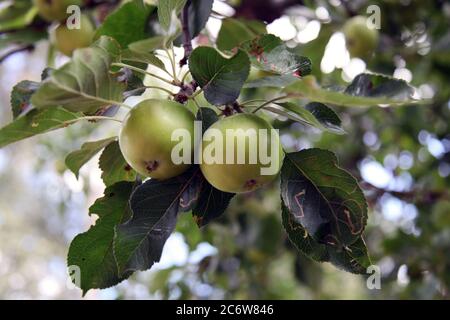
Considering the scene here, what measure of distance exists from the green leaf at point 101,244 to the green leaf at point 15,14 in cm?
110

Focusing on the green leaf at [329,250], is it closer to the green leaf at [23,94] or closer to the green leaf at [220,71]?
the green leaf at [220,71]

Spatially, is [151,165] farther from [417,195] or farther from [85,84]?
[417,195]

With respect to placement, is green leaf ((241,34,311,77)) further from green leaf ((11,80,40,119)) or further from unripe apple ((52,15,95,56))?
unripe apple ((52,15,95,56))

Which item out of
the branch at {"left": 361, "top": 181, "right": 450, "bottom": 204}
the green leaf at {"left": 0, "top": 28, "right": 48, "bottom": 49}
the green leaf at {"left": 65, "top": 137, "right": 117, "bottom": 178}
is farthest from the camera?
the branch at {"left": 361, "top": 181, "right": 450, "bottom": 204}

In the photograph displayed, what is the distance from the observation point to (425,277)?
2.32 meters

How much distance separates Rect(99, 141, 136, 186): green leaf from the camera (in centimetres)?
108

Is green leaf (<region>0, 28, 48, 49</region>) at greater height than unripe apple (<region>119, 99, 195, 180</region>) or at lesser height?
lesser

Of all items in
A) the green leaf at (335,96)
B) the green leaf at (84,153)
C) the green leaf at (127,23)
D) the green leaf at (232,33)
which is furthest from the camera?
the green leaf at (232,33)

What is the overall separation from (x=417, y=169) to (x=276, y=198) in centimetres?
76

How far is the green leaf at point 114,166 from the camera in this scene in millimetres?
1078

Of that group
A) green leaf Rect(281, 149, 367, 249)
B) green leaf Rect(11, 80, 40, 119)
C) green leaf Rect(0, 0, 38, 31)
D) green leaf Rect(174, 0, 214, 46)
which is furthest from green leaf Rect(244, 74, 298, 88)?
green leaf Rect(0, 0, 38, 31)

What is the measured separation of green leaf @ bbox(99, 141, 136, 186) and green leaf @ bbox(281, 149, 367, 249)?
332mm

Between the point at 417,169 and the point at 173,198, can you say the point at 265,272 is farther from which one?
the point at 173,198

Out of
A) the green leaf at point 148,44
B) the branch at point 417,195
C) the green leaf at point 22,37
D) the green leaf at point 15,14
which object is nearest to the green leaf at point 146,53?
the green leaf at point 148,44
